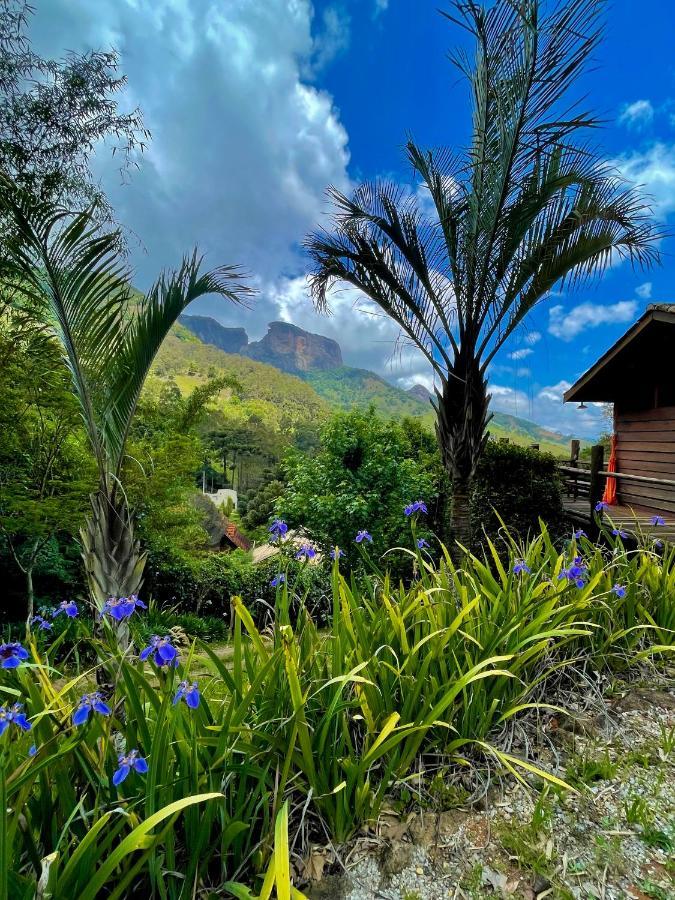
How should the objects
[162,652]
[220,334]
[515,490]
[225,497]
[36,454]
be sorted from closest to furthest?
[162,652] < [36,454] < [515,490] < [225,497] < [220,334]

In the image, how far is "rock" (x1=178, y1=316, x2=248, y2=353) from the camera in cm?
14388

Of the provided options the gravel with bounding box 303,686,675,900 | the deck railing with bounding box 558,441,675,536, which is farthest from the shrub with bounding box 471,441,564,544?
the gravel with bounding box 303,686,675,900

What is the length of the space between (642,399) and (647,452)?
108 centimetres

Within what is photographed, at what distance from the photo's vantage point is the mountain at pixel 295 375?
209 feet

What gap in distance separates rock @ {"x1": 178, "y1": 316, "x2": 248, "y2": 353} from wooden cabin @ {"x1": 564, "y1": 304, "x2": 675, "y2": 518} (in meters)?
142

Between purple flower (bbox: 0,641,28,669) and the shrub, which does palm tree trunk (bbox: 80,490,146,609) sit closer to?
purple flower (bbox: 0,641,28,669)

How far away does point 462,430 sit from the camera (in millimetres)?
5371

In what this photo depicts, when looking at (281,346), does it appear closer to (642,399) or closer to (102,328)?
(642,399)

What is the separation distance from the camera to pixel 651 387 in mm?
8375

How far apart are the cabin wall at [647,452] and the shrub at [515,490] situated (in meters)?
1.92

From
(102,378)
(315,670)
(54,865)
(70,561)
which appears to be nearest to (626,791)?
(315,670)

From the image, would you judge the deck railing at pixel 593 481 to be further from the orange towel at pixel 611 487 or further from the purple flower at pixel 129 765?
the purple flower at pixel 129 765

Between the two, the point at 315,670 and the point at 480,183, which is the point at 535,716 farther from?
the point at 480,183

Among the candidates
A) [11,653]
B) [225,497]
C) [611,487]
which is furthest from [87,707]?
[225,497]
